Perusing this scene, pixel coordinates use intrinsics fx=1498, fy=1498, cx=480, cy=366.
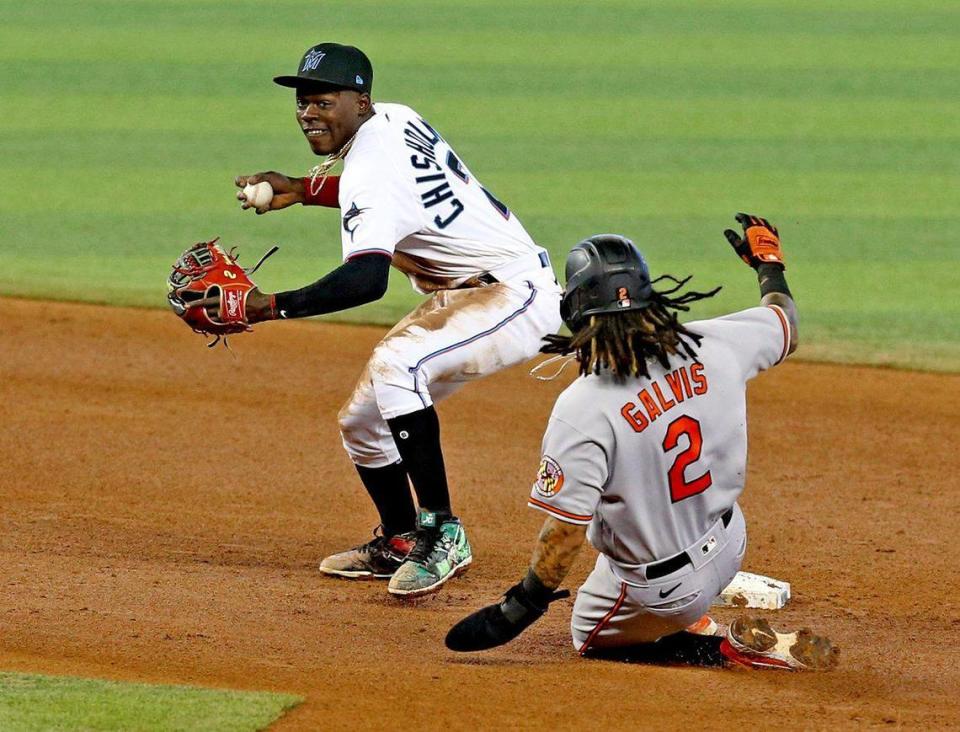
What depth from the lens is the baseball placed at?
222 inches

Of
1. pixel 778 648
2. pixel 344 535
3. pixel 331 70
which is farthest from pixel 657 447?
pixel 344 535

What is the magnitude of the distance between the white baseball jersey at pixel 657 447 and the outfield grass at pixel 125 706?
0.93m

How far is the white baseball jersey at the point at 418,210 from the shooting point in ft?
16.7

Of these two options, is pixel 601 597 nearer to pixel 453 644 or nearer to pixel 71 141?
pixel 453 644

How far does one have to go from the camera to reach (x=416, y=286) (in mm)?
5648

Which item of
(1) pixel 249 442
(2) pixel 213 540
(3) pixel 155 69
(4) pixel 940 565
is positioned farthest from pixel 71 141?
(4) pixel 940 565

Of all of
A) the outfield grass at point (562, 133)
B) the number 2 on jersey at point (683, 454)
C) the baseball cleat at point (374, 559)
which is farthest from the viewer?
the outfield grass at point (562, 133)

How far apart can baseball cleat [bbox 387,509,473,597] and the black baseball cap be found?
1549 mm

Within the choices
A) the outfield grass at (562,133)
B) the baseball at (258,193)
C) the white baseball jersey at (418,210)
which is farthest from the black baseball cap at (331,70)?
the outfield grass at (562,133)

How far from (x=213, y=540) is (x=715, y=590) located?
2336 millimetres

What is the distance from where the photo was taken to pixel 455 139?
13688 millimetres

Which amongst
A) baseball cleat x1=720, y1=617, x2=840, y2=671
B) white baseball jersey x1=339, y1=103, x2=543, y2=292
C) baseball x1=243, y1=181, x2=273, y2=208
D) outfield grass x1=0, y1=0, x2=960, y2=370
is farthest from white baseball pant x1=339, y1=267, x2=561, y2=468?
outfield grass x1=0, y1=0, x2=960, y2=370

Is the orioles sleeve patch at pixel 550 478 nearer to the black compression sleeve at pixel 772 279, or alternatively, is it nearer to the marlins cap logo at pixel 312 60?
the black compression sleeve at pixel 772 279

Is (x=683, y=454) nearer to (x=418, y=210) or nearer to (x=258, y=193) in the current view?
(x=418, y=210)
